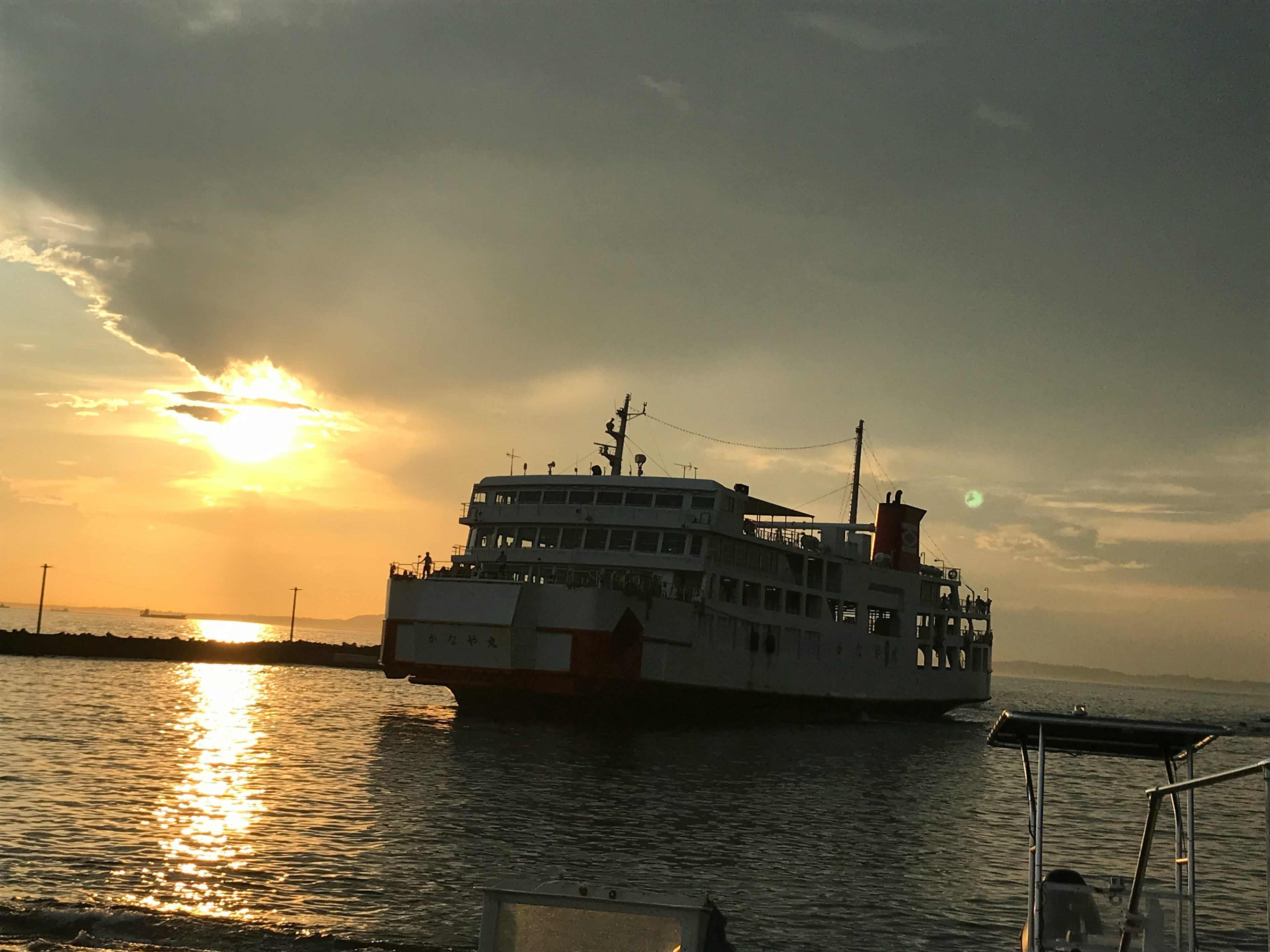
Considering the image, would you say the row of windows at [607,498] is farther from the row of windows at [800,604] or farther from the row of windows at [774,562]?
the row of windows at [800,604]

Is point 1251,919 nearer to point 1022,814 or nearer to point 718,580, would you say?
point 1022,814

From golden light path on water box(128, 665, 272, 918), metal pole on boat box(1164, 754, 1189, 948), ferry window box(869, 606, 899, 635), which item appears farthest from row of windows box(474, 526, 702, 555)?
metal pole on boat box(1164, 754, 1189, 948)

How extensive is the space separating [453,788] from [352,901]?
10599 mm

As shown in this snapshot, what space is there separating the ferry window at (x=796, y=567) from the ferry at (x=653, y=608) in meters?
0.08

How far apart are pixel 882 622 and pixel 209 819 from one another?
4092 centimetres

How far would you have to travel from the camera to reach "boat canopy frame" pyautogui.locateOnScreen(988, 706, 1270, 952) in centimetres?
926

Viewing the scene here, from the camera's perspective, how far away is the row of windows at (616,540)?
41.4m

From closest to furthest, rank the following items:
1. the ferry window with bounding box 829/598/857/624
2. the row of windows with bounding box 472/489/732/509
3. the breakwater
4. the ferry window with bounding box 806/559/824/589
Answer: the row of windows with bounding box 472/489/732/509 → the ferry window with bounding box 806/559/824/589 → the ferry window with bounding box 829/598/857/624 → the breakwater

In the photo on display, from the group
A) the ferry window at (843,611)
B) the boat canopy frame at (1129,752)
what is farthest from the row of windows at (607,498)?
the boat canopy frame at (1129,752)

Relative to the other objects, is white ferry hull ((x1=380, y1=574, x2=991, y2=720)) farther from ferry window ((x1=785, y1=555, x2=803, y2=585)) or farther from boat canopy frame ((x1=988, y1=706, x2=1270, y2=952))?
boat canopy frame ((x1=988, y1=706, x2=1270, y2=952))

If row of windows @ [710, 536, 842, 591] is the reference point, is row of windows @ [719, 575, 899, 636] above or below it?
below

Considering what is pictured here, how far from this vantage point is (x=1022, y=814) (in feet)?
89.3

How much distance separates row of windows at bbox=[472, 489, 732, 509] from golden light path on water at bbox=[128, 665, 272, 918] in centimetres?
1269

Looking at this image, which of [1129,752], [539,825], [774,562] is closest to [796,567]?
[774,562]
